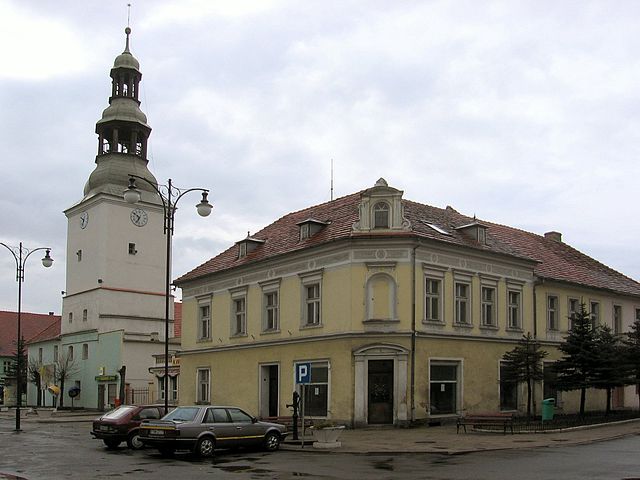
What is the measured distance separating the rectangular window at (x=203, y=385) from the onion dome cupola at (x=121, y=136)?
1054 inches

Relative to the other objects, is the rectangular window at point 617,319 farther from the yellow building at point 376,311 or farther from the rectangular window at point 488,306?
the rectangular window at point 488,306

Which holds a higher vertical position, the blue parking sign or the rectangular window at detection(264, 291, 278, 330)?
the rectangular window at detection(264, 291, 278, 330)

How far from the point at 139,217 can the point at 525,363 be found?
41.2m

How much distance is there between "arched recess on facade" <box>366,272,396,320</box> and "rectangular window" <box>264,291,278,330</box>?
5.76 metres

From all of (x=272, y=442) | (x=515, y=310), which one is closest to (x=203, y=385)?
(x=515, y=310)

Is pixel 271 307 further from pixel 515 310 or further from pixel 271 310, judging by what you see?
pixel 515 310

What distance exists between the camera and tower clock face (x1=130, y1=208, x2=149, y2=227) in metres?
64.9

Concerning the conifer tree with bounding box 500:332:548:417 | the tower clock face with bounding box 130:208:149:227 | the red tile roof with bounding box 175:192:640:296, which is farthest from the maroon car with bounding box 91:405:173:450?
the tower clock face with bounding box 130:208:149:227

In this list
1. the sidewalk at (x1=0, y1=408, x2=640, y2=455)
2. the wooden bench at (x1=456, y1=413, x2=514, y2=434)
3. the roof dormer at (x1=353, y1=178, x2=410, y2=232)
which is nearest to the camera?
the sidewalk at (x1=0, y1=408, x2=640, y2=455)

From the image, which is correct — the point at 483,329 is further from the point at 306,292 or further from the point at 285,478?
the point at 285,478

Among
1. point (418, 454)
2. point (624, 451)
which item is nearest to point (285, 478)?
point (418, 454)

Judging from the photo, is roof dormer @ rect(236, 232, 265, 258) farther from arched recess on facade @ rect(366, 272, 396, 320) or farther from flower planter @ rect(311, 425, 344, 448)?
flower planter @ rect(311, 425, 344, 448)

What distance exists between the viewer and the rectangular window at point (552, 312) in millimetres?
37312

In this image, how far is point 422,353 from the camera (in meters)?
30.7
